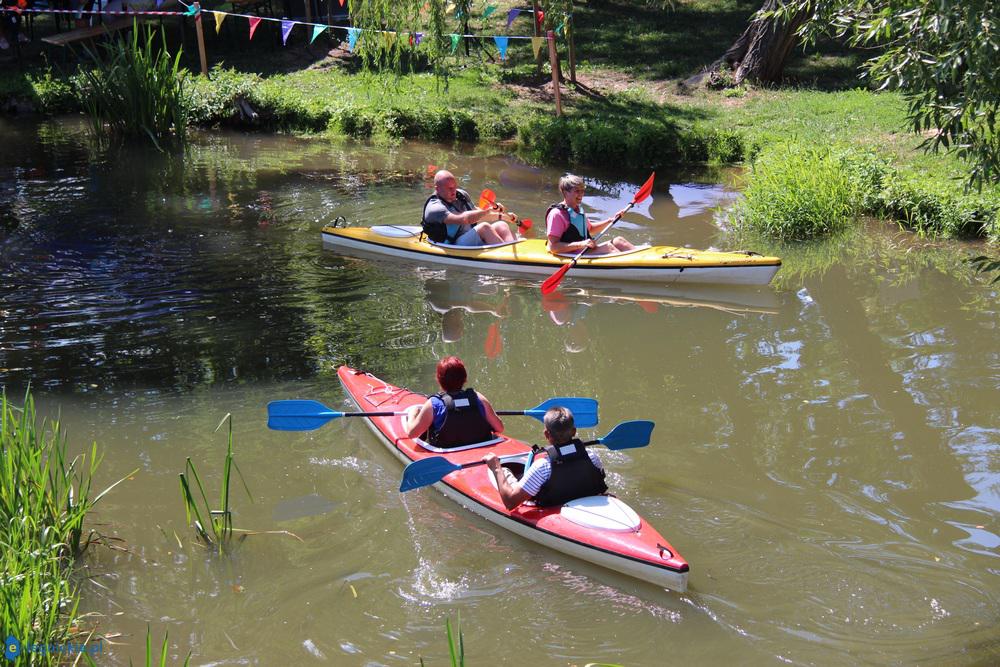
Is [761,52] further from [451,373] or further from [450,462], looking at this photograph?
[450,462]

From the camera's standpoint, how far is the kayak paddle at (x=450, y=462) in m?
5.28

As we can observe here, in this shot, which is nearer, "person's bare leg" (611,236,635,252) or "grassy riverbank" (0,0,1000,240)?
"person's bare leg" (611,236,635,252)

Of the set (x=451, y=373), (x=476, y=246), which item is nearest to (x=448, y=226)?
(x=476, y=246)

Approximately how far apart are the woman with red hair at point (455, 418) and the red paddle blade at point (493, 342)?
78.3 inches

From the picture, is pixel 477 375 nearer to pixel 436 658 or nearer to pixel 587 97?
pixel 436 658

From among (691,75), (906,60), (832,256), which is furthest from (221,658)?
(691,75)

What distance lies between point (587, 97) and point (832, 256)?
22.6ft

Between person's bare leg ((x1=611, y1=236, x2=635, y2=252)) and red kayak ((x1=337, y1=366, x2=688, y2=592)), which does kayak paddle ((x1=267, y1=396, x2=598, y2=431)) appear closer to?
red kayak ((x1=337, y1=366, x2=688, y2=592))

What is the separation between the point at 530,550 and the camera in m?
5.19

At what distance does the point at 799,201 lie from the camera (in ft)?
33.2

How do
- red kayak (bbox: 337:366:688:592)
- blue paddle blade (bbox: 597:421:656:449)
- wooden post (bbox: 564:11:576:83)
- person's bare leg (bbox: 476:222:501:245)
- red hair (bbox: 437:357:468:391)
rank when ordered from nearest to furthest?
red kayak (bbox: 337:366:688:592) → blue paddle blade (bbox: 597:421:656:449) → red hair (bbox: 437:357:468:391) → person's bare leg (bbox: 476:222:501:245) → wooden post (bbox: 564:11:576:83)

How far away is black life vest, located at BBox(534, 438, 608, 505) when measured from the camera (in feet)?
16.6

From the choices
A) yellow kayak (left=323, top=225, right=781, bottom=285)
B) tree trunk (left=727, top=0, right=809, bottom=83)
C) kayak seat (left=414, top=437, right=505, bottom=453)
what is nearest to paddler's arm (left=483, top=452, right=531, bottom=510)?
kayak seat (left=414, top=437, right=505, bottom=453)

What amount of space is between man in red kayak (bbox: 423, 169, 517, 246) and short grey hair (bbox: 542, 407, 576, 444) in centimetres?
507
